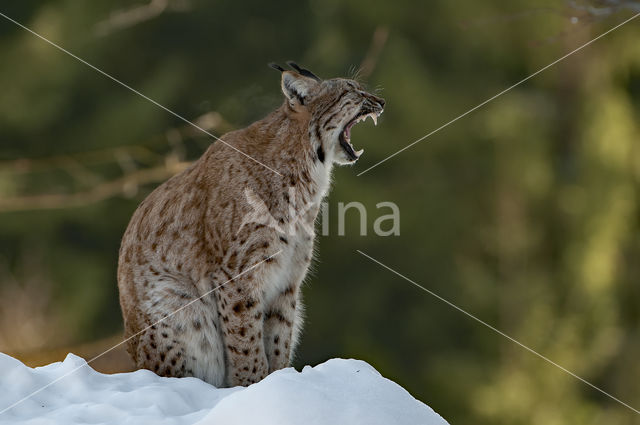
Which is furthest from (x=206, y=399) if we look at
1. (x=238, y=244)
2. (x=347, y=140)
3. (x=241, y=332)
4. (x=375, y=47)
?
(x=375, y=47)

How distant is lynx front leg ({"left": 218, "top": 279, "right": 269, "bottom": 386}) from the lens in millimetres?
4320

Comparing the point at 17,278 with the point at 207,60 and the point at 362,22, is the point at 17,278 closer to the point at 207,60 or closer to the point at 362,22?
the point at 207,60

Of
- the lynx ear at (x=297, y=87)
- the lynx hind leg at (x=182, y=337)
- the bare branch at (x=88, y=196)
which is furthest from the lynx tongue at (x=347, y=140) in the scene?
the bare branch at (x=88, y=196)

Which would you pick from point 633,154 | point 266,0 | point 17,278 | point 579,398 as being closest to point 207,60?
point 266,0

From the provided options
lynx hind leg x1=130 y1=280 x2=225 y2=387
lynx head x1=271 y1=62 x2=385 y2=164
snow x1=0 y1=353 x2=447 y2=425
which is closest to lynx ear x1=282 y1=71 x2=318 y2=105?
lynx head x1=271 y1=62 x2=385 y2=164

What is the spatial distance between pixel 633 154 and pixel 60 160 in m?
6.85

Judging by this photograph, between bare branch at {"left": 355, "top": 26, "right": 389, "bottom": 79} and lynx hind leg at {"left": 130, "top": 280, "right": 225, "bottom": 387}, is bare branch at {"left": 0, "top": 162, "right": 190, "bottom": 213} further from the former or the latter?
lynx hind leg at {"left": 130, "top": 280, "right": 225, "bottom": 387}

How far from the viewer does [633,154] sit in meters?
10.2

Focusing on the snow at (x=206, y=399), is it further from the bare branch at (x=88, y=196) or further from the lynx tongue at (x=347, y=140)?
the bare branch at (x=88, y=196)

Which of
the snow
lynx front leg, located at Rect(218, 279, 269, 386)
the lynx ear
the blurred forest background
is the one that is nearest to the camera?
the snow

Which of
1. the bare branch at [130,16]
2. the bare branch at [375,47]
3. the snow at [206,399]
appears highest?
the bare branch at [130,16]

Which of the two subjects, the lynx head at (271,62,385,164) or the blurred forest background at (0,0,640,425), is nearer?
the lynx head at (271,62,385,164)

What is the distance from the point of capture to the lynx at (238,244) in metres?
4.36

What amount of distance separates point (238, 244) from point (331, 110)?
2.98 feet
